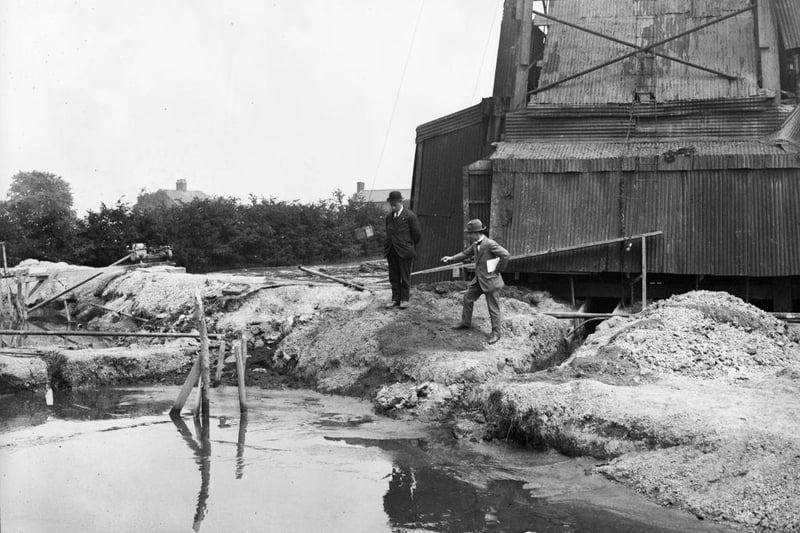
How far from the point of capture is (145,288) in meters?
21.2

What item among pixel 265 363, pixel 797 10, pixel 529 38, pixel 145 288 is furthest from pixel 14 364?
pixel 797 10

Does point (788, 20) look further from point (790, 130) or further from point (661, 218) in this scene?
point (661, 218)

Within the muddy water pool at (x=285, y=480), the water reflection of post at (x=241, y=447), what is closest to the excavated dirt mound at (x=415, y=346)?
the muddy water pool at (x=285, y=480)

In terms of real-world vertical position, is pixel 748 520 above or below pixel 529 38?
below

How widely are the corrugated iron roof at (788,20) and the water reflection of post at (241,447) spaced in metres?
16.3

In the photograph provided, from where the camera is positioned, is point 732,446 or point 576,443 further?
point 576,443

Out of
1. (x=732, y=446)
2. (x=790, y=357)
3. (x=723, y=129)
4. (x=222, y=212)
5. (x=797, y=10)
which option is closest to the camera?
(x=732, y=446)

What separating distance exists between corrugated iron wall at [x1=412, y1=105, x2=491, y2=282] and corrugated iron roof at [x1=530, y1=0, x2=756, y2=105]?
6.92 feet

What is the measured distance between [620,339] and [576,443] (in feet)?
11.7

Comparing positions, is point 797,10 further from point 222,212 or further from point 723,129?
point 222,212

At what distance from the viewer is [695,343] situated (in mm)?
12633

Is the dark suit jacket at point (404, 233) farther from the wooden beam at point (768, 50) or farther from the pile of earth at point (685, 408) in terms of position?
the wooden beam at point (768, 50)

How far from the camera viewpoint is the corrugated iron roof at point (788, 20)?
2095cm

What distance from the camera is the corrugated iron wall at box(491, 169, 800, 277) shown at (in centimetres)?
1767
